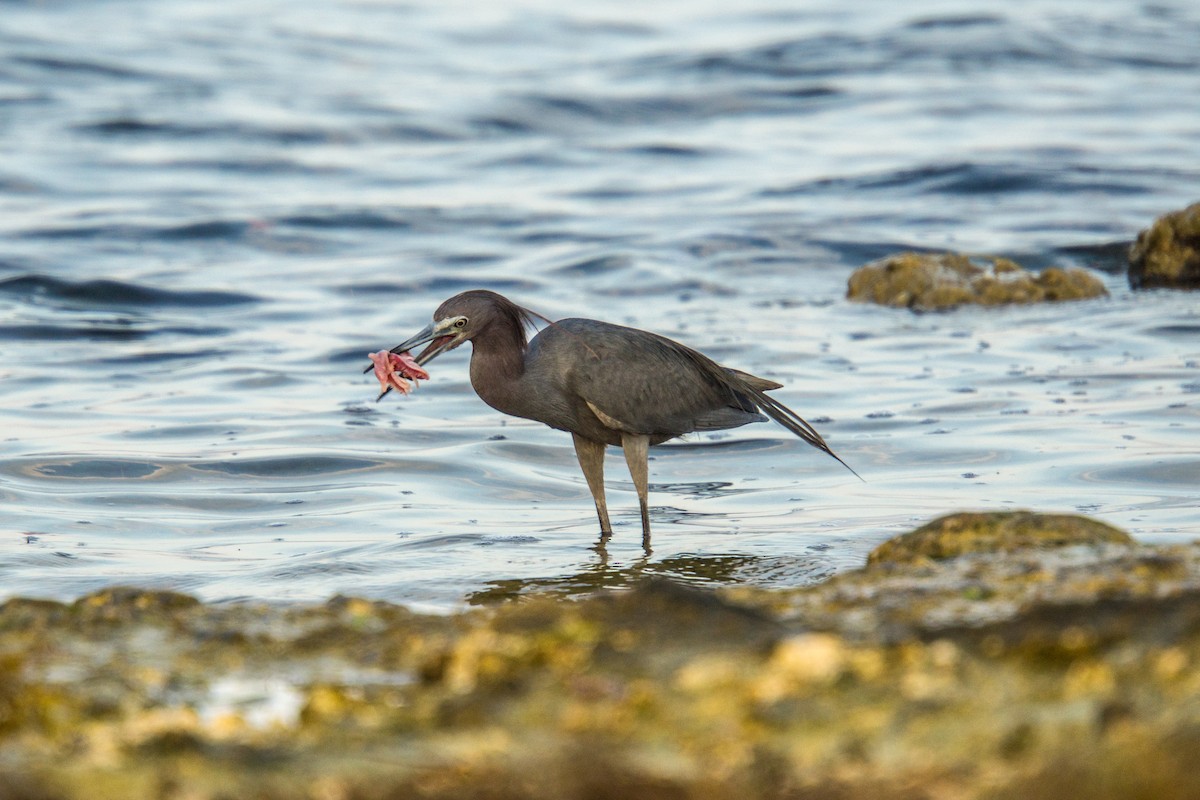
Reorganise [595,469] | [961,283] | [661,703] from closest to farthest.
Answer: [661,703] < [595,469] < [961,283]

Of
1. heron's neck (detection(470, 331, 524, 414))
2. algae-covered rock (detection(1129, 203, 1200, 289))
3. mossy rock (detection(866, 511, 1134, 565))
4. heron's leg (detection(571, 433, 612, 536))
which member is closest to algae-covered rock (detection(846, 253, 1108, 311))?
algae-covered rock (detection(1129, 203, 1200, 289))

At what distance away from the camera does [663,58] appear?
27.3 metres

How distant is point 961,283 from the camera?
38.6ft

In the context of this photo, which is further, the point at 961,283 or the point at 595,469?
the point at 961,283

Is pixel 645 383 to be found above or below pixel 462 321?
below

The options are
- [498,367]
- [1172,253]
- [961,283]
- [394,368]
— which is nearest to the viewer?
[394,368]

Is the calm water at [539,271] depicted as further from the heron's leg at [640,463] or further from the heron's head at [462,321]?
the heron's head at [462,321]

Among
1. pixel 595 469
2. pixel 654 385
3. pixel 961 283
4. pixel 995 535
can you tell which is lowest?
pixel 595 469

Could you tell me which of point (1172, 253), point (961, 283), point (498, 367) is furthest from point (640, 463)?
point (1172, 253)

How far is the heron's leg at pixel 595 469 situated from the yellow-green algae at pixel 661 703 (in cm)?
337

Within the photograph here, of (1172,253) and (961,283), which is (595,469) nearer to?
(961,283)

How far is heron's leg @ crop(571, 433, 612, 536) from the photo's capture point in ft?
21.5

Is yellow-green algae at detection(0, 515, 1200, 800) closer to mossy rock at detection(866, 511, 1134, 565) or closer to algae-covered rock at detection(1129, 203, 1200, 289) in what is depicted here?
mossy rock at detection(866, 511, 1134, 565)

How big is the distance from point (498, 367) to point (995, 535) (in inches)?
111
